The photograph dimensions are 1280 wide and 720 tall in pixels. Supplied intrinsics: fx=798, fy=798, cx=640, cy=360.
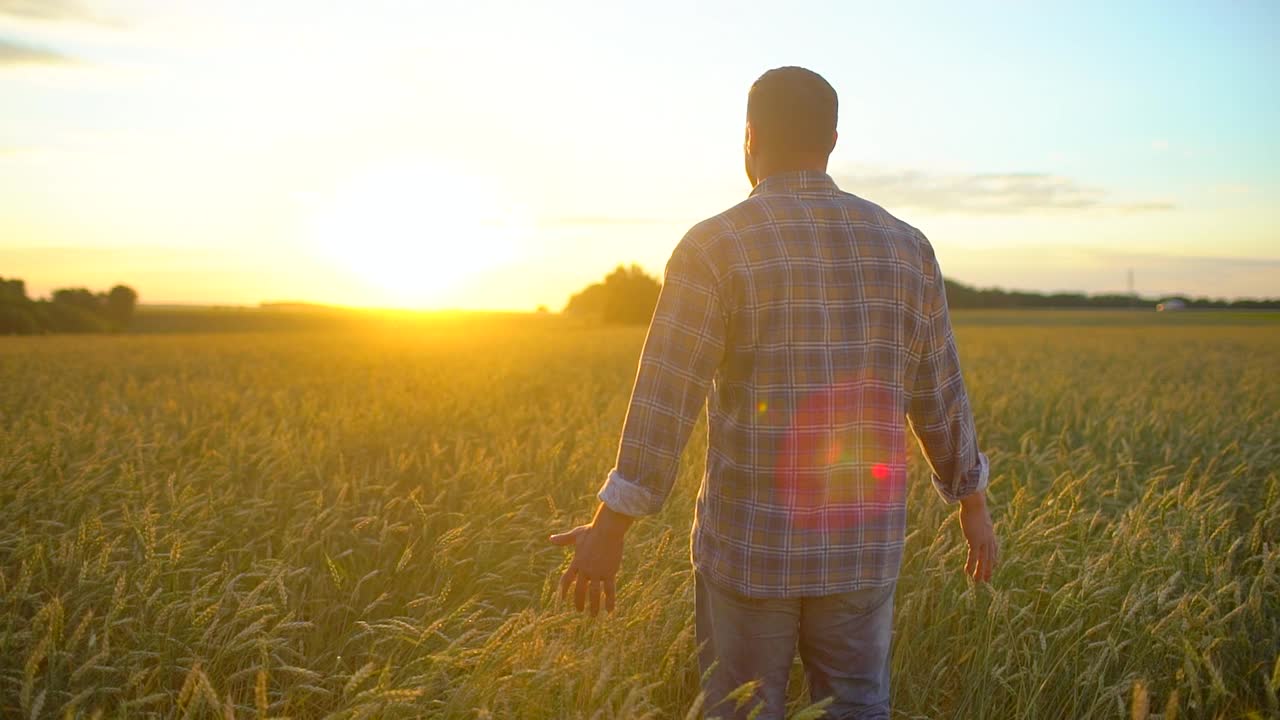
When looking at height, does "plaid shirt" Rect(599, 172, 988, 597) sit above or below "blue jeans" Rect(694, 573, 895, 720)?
above

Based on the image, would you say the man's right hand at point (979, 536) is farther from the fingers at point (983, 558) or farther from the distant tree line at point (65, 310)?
the distant tree line at point (65, 310)

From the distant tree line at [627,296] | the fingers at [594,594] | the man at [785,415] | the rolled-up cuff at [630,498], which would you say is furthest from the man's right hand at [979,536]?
the distant tree line at [627,296]

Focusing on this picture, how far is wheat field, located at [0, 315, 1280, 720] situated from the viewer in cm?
256

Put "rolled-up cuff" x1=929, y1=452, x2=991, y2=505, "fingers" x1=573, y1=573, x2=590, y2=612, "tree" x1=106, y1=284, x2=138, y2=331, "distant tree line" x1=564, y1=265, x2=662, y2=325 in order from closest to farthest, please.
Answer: "fingers" x1=573, y1=573, x2=590, y2=612
"rolled-up cuff" x1=929, y1=452, x2=991, y2=505
"tree" x1=106, y1=284, x2=138, y2=331
"distant tree line" x1=564, y1=265, x2=662, y2=325

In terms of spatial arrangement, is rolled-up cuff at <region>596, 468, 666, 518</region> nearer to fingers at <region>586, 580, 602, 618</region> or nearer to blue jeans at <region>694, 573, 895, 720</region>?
fingers at <region>586, 580, 602, 618</region>

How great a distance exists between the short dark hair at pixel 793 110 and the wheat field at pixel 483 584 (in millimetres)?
1387

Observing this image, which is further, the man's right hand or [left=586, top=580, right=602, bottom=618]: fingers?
the man's right hand

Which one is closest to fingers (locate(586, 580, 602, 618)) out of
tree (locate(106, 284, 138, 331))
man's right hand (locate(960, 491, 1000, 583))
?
man's right hand (locate(960, 491, 1000, 583))

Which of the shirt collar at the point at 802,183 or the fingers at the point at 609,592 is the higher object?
the shirt collar at the point at 802,183

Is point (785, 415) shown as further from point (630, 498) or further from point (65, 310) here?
point (65, 310)

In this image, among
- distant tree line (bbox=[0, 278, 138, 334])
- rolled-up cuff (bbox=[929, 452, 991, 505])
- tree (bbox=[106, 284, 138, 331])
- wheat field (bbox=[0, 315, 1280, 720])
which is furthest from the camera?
tree (bbox=[106, 284, 138, 331])

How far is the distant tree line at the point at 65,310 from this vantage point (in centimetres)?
3069

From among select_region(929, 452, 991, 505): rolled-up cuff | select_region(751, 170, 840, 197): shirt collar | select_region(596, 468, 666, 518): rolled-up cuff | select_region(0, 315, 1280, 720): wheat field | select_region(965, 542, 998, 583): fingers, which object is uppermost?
select_region(751, 170, 840, 197): shirt collar

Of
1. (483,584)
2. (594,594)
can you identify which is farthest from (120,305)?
(594,594)
